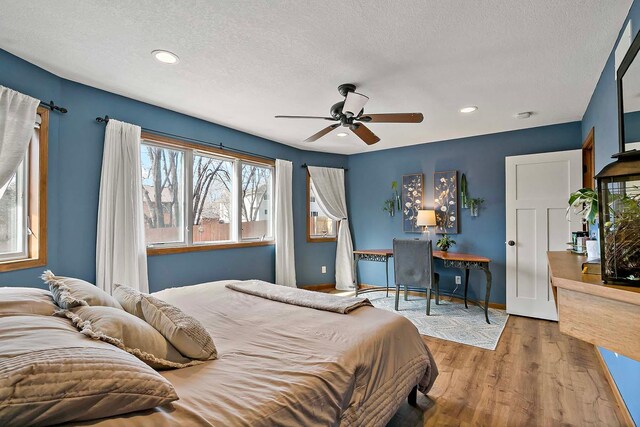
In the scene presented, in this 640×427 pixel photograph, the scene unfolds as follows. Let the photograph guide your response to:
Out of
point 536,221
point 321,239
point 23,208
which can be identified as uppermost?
point 23,208

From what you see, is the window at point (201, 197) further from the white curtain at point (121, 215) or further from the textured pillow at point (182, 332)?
the textured pillow at point (182, 332)

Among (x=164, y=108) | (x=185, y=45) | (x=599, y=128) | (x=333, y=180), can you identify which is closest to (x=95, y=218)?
(x=164, y=108)

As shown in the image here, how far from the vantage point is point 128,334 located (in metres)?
1.17

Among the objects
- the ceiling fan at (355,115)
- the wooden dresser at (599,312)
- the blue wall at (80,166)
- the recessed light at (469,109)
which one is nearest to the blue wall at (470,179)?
the recessed light at (469,109)

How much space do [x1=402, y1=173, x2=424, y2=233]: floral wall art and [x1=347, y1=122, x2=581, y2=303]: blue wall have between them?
Result: 0.26 ft

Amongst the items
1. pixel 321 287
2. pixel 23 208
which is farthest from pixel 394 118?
pixel 321 287

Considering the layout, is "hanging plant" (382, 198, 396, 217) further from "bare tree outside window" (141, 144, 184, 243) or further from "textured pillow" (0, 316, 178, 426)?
"textured pillow" (0, 316, 178, 426)

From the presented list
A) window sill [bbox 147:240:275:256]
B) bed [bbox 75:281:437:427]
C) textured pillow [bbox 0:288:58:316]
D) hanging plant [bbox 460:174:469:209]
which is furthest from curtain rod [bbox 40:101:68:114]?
hanging plant [bbox 460:174:469:209]

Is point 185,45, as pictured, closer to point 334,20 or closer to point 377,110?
point 334,20

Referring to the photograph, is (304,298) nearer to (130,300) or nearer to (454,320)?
(130,300)

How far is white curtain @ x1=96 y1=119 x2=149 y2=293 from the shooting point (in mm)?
2789

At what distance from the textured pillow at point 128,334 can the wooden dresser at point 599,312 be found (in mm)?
1542

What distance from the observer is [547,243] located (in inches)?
150

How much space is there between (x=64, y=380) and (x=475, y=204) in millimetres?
4719
